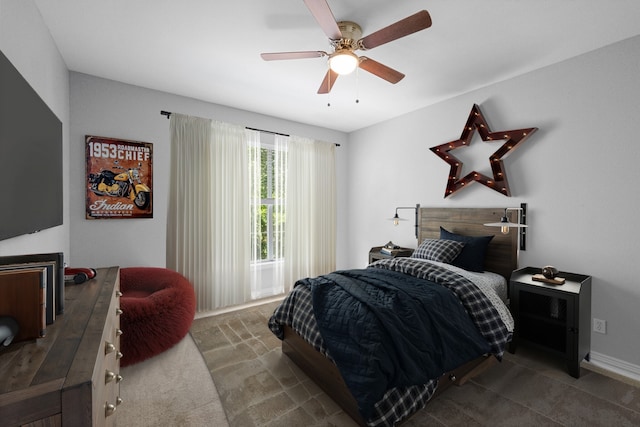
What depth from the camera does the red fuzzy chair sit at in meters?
2.22

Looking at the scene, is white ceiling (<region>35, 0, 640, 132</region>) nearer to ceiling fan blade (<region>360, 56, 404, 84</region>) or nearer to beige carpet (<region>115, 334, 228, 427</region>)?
ceiling fan blade (<region>360, 56, 404, 84</region>)

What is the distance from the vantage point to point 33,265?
108 centimetres

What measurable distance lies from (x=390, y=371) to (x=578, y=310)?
1632 millimetres

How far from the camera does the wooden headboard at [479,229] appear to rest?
2.86 m

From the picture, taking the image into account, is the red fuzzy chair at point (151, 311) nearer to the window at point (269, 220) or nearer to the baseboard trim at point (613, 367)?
the window at point (269, 220)

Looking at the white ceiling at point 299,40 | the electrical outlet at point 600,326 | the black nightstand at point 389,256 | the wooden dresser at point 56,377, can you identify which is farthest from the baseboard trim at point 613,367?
the wooden dresser at point 56,377

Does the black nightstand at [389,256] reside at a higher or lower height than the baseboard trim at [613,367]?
higher

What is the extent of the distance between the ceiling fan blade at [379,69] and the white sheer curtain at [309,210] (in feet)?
7.00

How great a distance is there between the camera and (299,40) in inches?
88.1

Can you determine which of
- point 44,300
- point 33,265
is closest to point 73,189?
point 33,265

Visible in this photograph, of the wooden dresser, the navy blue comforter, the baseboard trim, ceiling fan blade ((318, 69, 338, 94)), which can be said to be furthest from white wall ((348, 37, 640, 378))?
the wooden dresser

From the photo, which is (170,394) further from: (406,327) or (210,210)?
(210,210)

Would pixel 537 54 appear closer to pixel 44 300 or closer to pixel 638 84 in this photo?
pixel 638 84

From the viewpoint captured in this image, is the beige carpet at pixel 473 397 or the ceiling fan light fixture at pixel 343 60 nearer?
the beige carpet at pixel 473 397
